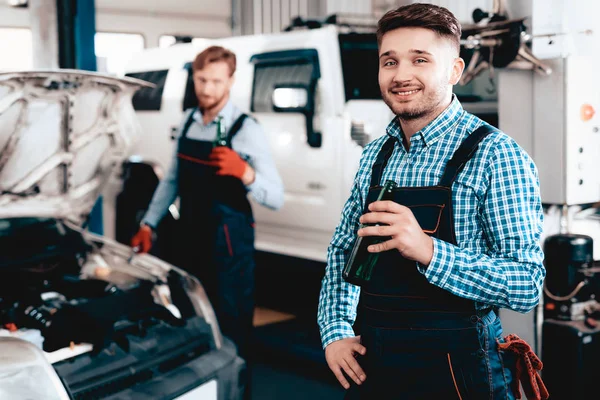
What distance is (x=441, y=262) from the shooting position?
1564 mm

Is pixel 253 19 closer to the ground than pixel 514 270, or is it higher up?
higher up

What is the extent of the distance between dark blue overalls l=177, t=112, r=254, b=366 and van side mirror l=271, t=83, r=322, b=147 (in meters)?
2.04

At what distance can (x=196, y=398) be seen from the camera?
289 centimetres

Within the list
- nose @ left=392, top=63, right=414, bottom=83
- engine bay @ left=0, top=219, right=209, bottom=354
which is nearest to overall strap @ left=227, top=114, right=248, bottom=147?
engine bay @ left=0, top=219, right=209, bottom=354

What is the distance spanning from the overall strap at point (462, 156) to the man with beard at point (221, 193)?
1967mm

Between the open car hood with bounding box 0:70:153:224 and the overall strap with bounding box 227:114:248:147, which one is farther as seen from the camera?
the overall strap with bounding box 227:114:248:147

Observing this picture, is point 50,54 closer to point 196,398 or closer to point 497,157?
point 196,398

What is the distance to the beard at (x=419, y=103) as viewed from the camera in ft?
5.48

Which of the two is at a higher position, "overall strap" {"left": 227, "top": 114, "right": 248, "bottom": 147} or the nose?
the nose

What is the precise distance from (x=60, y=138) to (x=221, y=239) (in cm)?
88

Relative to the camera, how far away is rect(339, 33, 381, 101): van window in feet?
18.9

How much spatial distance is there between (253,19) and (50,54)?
7.50m

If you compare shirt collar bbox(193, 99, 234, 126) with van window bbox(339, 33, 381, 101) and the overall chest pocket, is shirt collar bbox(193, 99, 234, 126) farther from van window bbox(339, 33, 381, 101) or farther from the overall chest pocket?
the overall chest pocket

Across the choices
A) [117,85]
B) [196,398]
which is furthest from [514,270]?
[117,85]
